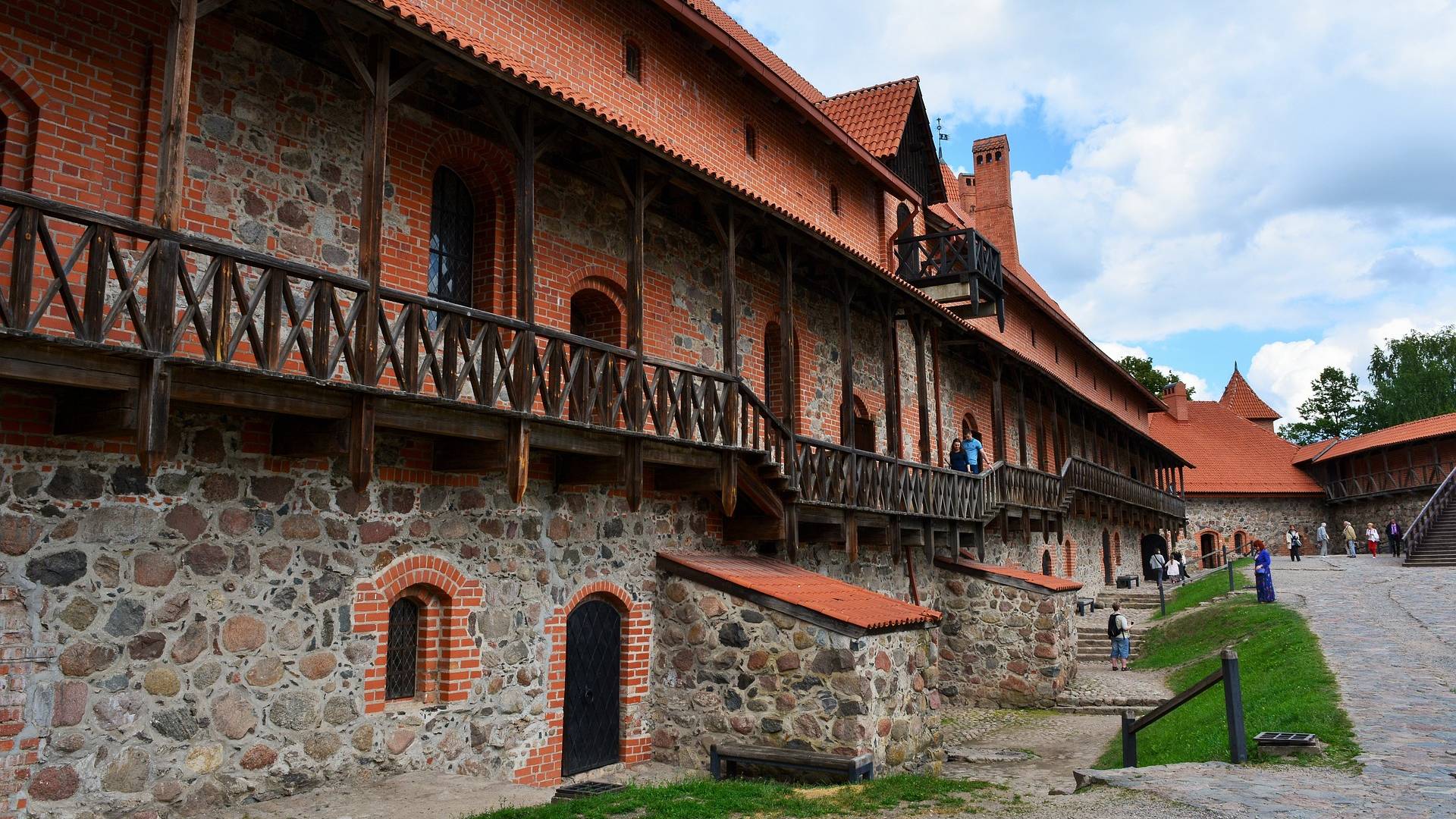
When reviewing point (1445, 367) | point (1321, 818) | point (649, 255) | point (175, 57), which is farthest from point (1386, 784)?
point (1445, 367)

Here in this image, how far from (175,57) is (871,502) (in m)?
9.93

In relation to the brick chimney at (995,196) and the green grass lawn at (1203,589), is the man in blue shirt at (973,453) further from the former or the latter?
the brick chimney at (995,196)

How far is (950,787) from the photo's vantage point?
9516 mm

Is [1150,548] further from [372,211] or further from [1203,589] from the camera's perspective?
[372,211]

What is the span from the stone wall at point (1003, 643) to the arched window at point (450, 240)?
1082cm

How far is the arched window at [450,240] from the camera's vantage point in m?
9.39

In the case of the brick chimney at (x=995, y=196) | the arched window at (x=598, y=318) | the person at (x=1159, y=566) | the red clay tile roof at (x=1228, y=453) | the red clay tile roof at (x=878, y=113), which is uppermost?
the brick chimney at (x=995, y=196)

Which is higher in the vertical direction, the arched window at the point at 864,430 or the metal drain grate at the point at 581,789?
the arched window at the point at 864,430

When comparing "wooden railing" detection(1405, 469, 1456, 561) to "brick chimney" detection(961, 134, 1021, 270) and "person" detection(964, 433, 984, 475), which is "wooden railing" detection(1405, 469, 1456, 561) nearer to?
"brick chimney" detection(961, 134, 1021, 270)

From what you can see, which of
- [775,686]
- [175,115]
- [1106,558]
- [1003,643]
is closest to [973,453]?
[1003,643]

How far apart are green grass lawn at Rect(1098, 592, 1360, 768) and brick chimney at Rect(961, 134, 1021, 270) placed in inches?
551

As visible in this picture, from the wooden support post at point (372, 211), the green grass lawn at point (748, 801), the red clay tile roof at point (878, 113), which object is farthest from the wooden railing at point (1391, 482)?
the wooden support post at point (372, 211)

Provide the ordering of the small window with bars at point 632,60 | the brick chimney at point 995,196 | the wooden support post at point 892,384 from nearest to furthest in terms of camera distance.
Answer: the small window with bars at point 632,60 < the wooden support post at point 892,384 < the brick chimney at point 995,196

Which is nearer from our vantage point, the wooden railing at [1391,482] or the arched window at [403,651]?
the arched window at [403,651]
